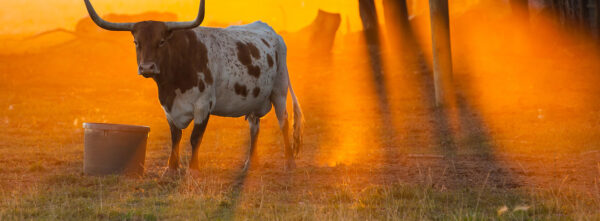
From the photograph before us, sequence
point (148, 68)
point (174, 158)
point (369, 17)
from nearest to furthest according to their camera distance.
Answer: point (148, 68) → point (174, 158) → point (369, 17)

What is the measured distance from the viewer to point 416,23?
26.6m

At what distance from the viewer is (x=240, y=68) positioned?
941 centimetres

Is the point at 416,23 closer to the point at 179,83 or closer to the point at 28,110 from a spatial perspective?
the point at 28,110

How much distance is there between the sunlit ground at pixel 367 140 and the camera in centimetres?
680

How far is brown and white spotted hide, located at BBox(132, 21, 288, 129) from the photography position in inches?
335

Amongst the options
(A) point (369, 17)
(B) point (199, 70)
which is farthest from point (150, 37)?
(A) point (369, 17)

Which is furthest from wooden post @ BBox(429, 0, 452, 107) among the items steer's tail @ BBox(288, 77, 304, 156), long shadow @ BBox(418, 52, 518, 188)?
steer's tail @ BBox(288, 77, 304, 156)

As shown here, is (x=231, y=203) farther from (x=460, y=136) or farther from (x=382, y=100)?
(x=382, y=100)

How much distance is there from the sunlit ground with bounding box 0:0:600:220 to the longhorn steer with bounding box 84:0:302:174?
0.77m

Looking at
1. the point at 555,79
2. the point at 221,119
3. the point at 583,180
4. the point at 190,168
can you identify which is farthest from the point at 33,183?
the point at 555,79

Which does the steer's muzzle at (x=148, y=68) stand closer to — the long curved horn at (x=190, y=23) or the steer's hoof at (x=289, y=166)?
the long curved horn at (x=190, y=23)

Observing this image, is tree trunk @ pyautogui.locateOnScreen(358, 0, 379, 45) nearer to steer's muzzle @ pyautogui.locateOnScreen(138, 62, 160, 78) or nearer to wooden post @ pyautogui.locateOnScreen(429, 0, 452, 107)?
wooden post @ pyautogui.locateOnScreen(429, 0, 452, 107)

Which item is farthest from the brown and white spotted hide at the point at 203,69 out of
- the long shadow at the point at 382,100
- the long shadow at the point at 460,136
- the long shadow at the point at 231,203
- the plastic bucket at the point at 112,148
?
the long shadow at the point at 460,136

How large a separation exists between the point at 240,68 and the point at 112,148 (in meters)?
1.89
